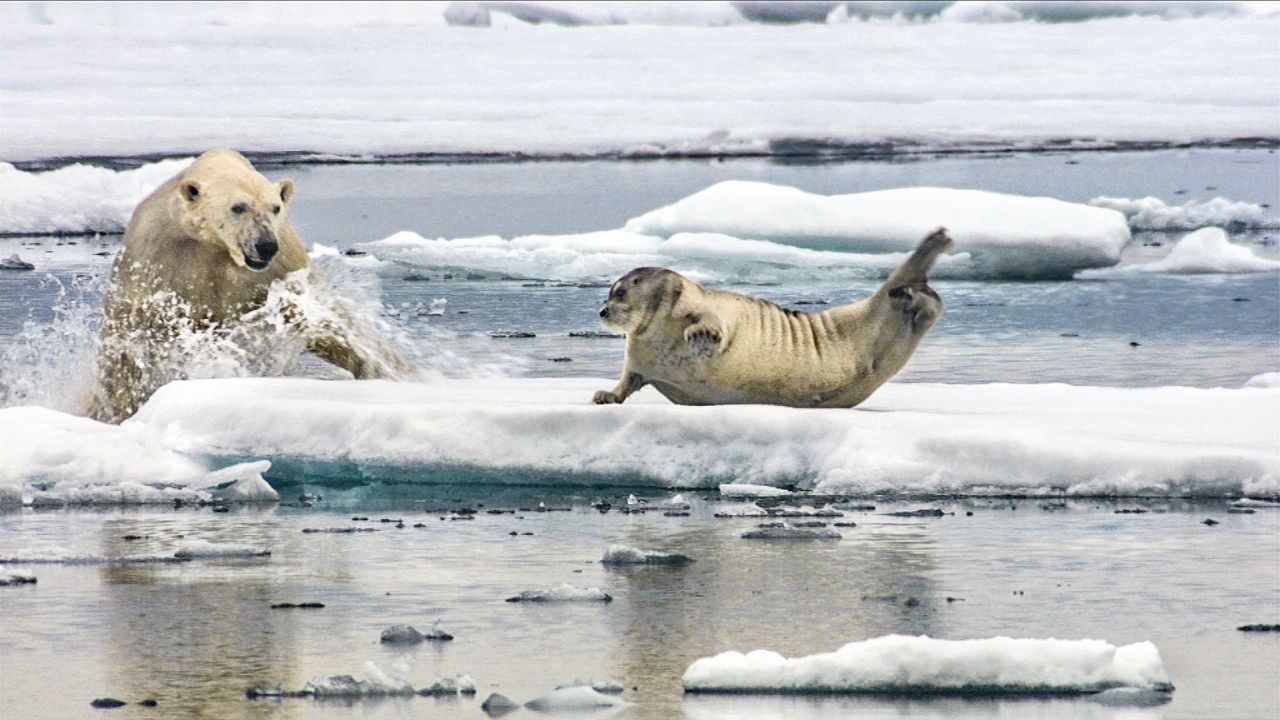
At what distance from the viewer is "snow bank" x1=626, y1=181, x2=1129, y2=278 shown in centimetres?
1822

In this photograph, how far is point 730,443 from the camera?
7.87m

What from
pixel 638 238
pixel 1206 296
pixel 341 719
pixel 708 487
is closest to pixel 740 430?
pixel 708 487

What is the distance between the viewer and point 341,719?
4531mm

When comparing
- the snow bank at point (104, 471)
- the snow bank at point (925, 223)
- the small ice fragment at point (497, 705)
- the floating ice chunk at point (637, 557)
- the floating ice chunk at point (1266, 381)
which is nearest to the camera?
the small ice fragment at point (497, 705)

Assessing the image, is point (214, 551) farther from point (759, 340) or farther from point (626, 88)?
point (626, 88)

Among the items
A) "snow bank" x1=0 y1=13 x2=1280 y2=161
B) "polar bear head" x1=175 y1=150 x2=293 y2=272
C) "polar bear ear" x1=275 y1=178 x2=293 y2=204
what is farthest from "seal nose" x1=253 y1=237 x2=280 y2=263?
"snow bank" x1=0 y1=13 x2=1280 y2=161

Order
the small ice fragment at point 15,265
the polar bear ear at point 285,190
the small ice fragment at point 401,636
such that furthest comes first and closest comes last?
the small ice fragment at point 15,265, the polar bear ear at point 285,190, the small ice fragment at point 401,636

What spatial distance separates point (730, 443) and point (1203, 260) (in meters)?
11.2

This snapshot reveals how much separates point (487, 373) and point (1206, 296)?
657cm

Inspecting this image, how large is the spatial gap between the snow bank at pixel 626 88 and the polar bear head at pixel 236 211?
1596 cm

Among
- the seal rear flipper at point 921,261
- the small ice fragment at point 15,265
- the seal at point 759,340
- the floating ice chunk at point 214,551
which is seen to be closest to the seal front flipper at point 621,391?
the seal at point 759,340

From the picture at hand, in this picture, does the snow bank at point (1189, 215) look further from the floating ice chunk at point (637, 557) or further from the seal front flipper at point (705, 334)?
the floating ice chunk at point (637, 557)

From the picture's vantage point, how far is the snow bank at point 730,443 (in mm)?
7566

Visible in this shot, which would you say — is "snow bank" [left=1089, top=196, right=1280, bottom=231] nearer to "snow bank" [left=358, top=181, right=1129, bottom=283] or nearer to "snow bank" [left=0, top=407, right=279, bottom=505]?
"snow bank" [left=358, top=181, right=1129, bottom=283]
